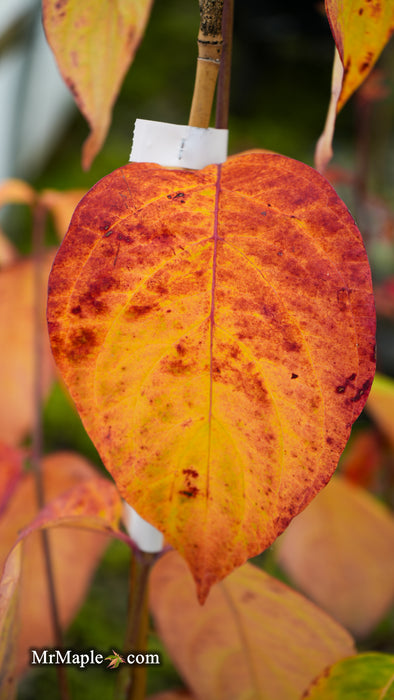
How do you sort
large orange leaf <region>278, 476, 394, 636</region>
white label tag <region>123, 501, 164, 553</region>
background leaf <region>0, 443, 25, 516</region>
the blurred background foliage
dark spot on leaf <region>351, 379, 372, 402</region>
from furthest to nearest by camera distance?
the blurred background foliage < large orange leaf <region>278, 476, 394, 636</region> < background leaf <region>0, 443, 25, 516</region> < white label tag <region>123, 501, 164, 553</region> < dark spot on leaf <region>351, 379, 372, 402</region>

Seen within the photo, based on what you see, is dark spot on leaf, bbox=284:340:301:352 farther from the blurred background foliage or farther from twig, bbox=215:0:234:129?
the blurred background foliage

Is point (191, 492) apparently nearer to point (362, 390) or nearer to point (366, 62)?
point (362, 390)

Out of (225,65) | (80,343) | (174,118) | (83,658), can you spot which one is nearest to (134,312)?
(80,343)

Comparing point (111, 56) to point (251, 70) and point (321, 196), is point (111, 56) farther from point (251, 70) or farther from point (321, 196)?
point (251, 70)

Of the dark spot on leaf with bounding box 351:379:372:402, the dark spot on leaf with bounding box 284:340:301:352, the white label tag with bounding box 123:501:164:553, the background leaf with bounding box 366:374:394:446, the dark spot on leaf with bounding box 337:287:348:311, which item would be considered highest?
the dark spot on leaf with bounding box 337:287:348:311

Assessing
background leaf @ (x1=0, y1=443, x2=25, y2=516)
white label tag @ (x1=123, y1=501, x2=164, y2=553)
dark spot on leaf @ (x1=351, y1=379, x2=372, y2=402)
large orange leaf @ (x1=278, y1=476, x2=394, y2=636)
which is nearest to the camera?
dark spot on leaf @ (x1=351, y1=379, x2=372, y2=402)

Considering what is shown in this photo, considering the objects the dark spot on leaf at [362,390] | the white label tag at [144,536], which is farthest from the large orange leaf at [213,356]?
the white label tag at [144,536]

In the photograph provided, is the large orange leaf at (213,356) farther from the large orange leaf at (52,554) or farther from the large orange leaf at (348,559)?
the large orange leaf at (348,559)

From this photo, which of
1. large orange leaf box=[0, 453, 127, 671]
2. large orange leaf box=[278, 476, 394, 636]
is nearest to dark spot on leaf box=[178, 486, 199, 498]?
large orange leaf box=[0, 453, 127, 671]
